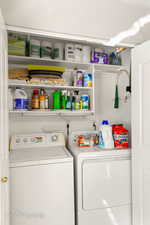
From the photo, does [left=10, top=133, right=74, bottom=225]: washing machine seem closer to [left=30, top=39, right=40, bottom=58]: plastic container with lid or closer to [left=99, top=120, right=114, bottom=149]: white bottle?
[left=99, top=120, right=114, bottom=149]: white bottle

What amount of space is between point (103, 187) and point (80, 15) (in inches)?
71.8

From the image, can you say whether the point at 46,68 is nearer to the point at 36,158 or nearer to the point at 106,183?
the point at 36,158

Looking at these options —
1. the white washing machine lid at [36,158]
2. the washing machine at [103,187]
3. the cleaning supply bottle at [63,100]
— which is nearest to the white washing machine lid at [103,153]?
the washing machine at [103,187]

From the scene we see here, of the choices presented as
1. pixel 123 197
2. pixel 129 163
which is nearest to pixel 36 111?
pixel 129 163

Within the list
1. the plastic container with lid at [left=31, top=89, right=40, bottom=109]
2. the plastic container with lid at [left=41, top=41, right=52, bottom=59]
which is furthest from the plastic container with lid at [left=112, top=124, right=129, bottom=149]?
the plastic container with lid at [left=41, top=41, right=52, bottom=59]

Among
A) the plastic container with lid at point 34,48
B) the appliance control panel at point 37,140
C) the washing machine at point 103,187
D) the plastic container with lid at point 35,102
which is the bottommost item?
A: the washing machine at point 103,187

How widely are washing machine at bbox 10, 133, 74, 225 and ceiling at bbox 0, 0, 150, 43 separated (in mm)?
1294

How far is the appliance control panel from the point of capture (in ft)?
6.49

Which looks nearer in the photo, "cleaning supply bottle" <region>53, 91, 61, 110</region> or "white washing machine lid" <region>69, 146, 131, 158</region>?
"white washing machine lid" <region>69, 146, 131, 158</region>

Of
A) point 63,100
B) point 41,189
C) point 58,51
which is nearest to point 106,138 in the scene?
point 63,100

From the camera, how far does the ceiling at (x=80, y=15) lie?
1319mm

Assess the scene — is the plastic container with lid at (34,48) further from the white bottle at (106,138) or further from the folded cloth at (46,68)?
the white bottle at (106,138)

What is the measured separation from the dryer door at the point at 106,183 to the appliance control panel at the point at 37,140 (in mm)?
625

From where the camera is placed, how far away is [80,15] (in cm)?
145
